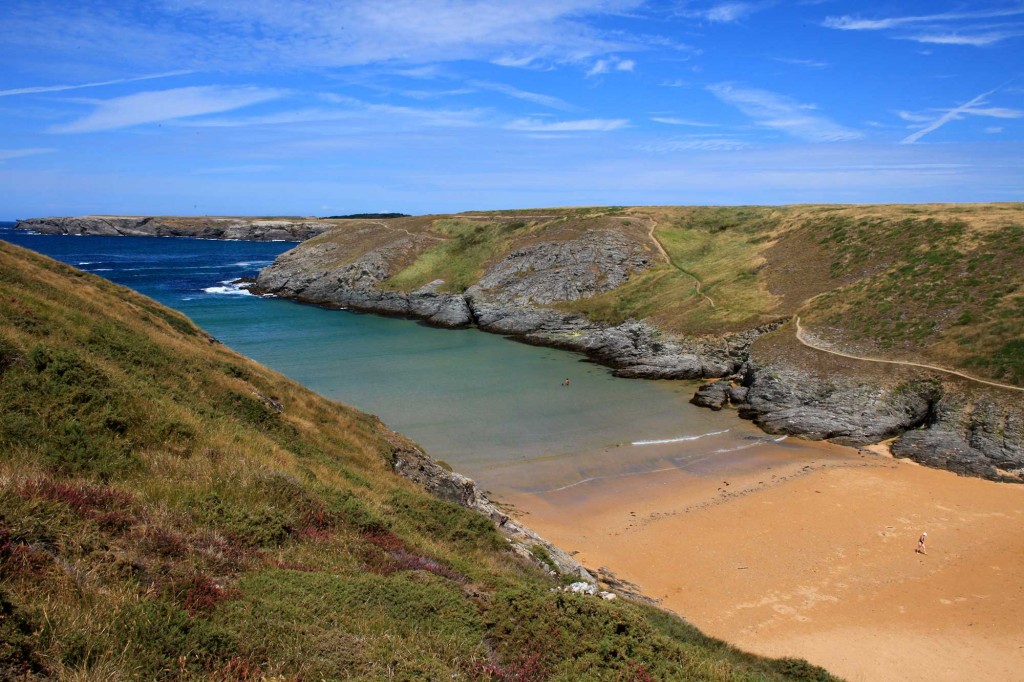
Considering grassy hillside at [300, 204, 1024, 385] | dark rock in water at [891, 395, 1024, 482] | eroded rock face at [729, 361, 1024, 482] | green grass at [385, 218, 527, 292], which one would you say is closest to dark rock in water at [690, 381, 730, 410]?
eroded rock face at [729, 361, 1024, 482]

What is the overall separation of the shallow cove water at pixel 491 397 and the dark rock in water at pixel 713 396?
2.73ft

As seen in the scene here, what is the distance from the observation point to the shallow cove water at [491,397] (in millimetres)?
31000

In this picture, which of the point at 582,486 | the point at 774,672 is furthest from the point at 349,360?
the point at 774,672

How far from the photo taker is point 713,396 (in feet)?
132

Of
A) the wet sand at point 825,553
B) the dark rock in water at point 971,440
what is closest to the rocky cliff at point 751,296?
the dark rock in water at point 971,440

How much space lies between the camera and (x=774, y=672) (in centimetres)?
1221

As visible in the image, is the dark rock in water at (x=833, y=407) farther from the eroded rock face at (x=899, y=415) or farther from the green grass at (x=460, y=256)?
the green grass at (x=460, y=256)

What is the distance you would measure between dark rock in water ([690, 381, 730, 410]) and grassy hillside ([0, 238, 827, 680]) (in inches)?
1081

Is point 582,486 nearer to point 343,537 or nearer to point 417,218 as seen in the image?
point 343,537

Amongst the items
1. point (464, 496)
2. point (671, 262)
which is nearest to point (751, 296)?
point (671, 262)

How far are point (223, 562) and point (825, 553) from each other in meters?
21.7

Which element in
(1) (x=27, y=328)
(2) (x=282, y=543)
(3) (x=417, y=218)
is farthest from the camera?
(3) (x=417, y=218)

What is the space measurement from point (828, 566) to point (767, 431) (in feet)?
50.6

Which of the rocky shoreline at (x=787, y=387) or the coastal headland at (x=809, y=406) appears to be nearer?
the coastal headland at (x=809, y=406)
